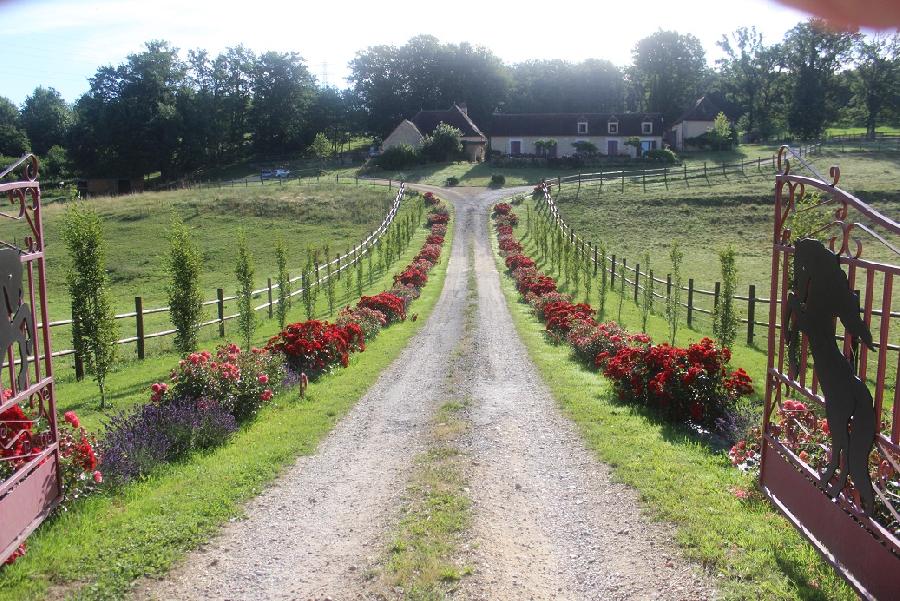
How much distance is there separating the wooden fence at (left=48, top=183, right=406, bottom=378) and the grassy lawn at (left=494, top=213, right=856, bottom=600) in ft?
18.8

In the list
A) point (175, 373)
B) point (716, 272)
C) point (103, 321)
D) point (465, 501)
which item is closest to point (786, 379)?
point (465, 501)

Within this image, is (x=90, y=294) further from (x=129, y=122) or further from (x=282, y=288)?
(x=129, y=122)

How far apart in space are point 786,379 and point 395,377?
8178mm

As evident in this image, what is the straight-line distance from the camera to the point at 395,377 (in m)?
13.0

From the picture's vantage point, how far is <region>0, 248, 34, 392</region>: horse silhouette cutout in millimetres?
5172

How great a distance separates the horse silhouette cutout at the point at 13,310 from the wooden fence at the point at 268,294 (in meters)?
0.94

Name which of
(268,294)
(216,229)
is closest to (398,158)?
(216,229)

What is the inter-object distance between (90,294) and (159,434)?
582cm

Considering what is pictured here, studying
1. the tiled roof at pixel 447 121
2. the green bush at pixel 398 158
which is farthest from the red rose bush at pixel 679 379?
the tiled roof at pixel 447 121

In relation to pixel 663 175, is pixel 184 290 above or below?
below

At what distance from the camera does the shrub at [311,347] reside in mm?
12945

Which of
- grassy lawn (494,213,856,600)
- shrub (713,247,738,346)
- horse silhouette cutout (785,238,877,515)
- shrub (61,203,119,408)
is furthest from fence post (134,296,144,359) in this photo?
horse silhouette cutout (785,238,877,515)

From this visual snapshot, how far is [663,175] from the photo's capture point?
54656 mm

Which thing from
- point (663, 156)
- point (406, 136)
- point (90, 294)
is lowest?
point (90, 294)
